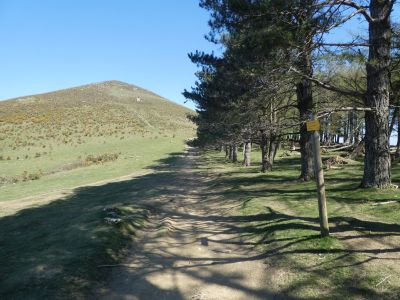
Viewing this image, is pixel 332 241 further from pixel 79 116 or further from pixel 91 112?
pixel 91 112

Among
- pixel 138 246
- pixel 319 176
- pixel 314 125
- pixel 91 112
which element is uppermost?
pixel 91 112

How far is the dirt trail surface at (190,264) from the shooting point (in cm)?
585

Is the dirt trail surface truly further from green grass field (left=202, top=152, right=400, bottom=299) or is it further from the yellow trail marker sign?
the yellow trail marker sign

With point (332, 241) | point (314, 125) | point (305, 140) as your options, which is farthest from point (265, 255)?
point (305, 140)

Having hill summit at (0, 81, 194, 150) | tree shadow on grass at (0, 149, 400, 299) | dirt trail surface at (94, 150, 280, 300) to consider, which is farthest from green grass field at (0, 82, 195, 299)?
dirt trail surface at (94, 150, 280, 300)

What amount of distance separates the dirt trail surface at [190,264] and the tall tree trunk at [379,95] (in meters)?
4.56

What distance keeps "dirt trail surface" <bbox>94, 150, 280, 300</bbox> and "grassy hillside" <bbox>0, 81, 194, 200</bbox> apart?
12.4 metres

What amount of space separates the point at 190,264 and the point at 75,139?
44672 millimetres

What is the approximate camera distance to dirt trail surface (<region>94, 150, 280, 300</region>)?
5.85 metres

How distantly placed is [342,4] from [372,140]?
3.88 m

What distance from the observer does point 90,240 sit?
842 centimetres

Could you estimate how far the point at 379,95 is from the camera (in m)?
10.8

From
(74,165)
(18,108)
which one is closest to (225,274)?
(74,165)

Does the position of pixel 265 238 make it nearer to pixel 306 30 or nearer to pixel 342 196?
pixel 342 196
